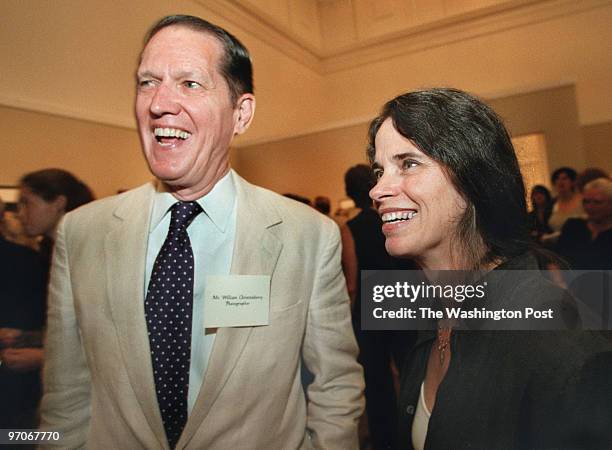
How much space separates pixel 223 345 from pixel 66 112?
660 millimetres

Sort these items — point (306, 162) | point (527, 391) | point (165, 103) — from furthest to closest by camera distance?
1. point (306, 162)
2. point (165, 103)
3. point (527, 391)

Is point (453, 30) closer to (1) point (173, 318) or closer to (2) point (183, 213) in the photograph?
(2) point (183, 213)

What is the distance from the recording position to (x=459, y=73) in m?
0.99

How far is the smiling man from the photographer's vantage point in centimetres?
75

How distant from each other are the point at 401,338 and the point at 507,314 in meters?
0.24

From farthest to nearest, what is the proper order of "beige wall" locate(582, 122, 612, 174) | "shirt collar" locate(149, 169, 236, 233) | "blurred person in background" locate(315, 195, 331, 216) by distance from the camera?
1. "blurred person in background" locate(315, 195, 331, 216)
2. "beige wall" locate(582, 122, 612, 174)
3. "shirt collar" locate(149, 169, 236, 233)

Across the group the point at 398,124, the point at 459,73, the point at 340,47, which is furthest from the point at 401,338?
the point at 340,47

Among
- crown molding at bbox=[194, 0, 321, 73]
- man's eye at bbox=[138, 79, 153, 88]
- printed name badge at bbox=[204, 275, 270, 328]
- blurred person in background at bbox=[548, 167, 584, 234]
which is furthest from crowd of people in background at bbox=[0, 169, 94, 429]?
blurred person in background at bbox=[548, 167, 584, 234]

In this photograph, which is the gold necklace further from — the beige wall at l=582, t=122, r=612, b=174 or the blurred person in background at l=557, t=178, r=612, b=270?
the beige wall at l=582, t=122, r=612, b=174

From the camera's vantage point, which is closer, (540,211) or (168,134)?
(168,134)

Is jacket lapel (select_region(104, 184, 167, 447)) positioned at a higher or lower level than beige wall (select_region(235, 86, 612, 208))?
lower

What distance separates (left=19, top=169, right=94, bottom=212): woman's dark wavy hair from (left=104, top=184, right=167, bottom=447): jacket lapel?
9.1 inches

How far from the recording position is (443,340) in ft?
2.48

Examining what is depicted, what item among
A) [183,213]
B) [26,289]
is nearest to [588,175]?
[183,213]
